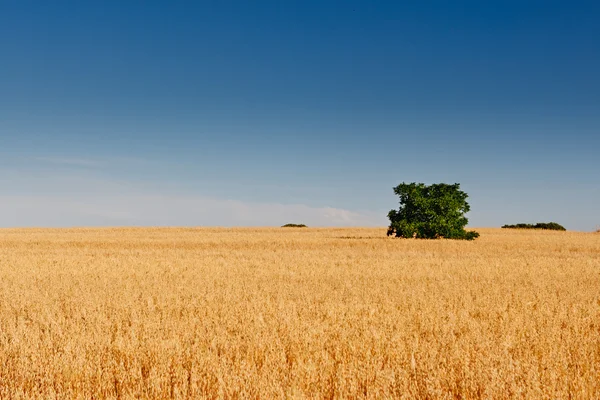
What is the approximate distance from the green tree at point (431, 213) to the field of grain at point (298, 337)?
2531 centimetres

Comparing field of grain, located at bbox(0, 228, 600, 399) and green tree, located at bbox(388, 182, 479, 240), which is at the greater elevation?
green tree, located at bbox(388, 182, 479, 240)

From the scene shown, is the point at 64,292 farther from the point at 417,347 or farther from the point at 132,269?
the point at 417,347

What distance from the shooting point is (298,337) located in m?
7.46

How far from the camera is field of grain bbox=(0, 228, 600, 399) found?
5.45m

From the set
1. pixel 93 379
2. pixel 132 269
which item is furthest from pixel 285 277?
pixel 93 379

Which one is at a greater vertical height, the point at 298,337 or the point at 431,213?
the point at 431,213

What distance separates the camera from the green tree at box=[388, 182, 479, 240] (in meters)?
41.4

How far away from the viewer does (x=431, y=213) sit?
41688 millimetres

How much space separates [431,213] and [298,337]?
36126 millimetres

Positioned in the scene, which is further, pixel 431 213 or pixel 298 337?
pixel 431 213

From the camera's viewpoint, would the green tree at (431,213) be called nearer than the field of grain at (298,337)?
No

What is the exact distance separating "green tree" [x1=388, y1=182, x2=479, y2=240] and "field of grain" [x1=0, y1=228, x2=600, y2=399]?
25.3 m

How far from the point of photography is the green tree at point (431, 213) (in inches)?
1629

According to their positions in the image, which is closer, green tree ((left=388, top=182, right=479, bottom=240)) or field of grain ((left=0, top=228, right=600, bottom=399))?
field of grain ((left=0, top=228, right=600, bottom=399))
